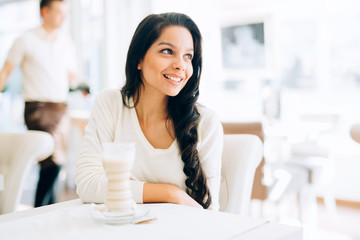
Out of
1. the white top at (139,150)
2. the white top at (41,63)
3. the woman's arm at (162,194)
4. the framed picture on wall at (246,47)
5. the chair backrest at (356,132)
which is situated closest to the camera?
the woman's arm at (162,194)

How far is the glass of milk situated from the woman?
13.3 inches

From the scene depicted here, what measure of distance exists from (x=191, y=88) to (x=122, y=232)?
2.90ft

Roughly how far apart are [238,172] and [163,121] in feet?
Result: 1.10

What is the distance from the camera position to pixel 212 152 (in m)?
1.38

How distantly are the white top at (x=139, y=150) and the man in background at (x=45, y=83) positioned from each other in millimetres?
1653

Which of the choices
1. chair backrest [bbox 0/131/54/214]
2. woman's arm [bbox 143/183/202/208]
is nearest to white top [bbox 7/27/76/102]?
chair backrest [bbox 0/131/54/214]

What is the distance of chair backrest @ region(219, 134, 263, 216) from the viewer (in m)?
1.39

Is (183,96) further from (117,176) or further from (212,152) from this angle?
(117,176)

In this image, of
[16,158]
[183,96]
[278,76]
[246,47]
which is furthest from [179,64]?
[246,47]

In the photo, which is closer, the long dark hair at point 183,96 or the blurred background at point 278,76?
the long dark hair at point 183,96

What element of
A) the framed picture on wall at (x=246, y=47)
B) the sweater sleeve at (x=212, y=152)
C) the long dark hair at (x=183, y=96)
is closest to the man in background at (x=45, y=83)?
the long dark hair at (x=183, y=96)

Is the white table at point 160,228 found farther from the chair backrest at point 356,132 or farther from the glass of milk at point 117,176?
the chair backrest at point 356,132

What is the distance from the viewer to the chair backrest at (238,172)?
1387mm

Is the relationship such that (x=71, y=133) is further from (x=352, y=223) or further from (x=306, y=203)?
(x=352, y=223)
